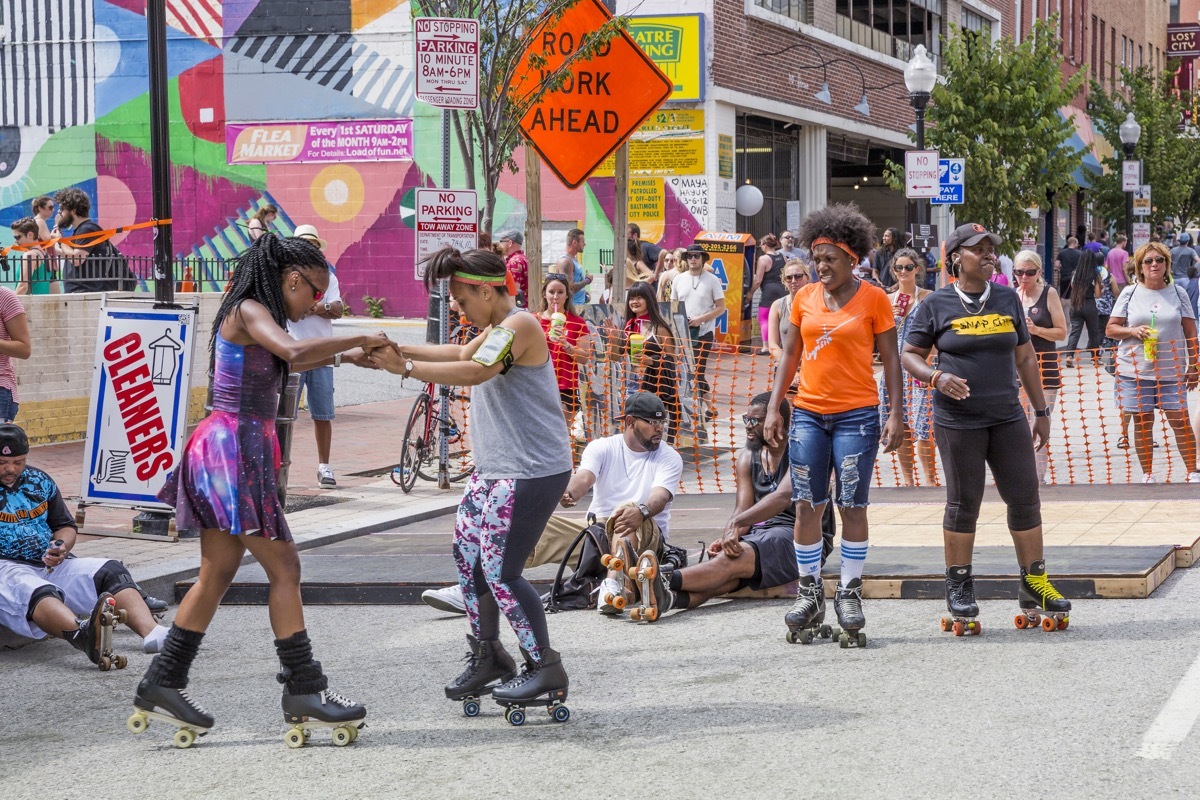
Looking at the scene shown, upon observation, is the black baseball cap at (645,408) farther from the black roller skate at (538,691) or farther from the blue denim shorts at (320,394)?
the blue denim shorts at (320,394)

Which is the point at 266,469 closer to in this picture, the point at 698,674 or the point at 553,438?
the point at 553,438

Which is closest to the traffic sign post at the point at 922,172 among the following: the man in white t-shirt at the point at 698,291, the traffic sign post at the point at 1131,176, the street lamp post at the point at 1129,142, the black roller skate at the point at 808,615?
the man in white t-shirt at the point at 698,291

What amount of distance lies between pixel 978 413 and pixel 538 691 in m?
2.51

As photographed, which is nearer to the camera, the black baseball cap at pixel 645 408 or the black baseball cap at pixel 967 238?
the black baseball cap at pixel 967 238

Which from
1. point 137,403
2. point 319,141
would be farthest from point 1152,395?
point 319,141

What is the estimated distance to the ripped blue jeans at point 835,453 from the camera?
22.9 ft

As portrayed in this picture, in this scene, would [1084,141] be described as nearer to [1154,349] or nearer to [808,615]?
[1154,349]

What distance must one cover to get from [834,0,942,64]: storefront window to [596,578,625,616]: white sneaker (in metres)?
27.2

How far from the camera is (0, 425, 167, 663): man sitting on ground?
7246 mm

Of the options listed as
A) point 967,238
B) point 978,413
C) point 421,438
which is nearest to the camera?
point 978,413

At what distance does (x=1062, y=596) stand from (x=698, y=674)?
217 centimetres

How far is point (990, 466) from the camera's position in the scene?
23.5ft

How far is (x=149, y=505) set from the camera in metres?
10.4

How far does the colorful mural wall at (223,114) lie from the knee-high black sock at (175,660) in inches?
919
